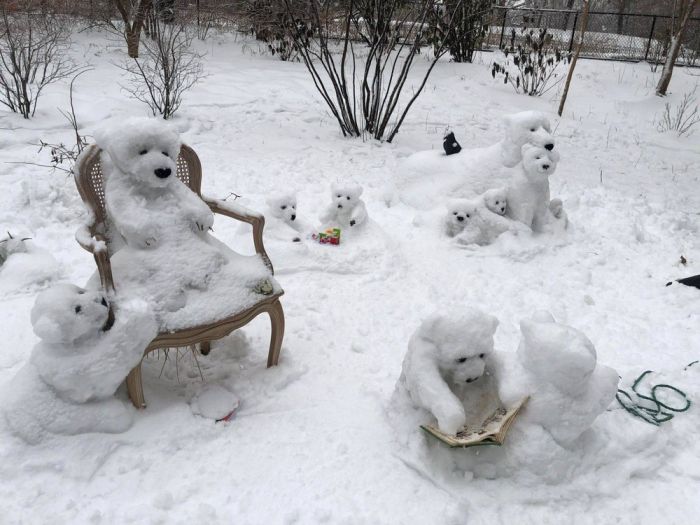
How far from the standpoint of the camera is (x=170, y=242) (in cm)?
237

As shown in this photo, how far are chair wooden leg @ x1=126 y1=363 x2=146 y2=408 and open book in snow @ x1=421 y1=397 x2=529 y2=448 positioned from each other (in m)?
1.24

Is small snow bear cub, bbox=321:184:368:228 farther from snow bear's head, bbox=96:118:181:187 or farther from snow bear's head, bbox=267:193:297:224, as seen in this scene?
snow bear's head, bbox=96:118:181:187

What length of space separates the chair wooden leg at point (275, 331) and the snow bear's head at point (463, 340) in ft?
2.63

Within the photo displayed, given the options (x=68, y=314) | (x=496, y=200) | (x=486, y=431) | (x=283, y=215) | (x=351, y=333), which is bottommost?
(x=351, y=333)

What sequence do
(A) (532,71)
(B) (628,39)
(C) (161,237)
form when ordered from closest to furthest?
(C) (161,237)
(A) (532,71)
(B) (628,39)

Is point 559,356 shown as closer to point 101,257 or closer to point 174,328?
point 174,328

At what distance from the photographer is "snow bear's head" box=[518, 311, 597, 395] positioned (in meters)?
1.94

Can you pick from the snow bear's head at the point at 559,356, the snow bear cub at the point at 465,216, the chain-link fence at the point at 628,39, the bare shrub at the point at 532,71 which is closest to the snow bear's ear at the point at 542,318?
the snow bear's head at the point at 559,356

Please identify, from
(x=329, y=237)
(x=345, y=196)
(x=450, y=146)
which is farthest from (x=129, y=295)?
(x=450, y=146)

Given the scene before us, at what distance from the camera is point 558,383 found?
6.59 ft

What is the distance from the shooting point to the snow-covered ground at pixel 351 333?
2.02 meters

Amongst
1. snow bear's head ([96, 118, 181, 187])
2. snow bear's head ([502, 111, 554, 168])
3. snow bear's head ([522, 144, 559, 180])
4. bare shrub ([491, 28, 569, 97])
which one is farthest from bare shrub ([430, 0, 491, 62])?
snow bear's head ([96, 118, 181, 187])

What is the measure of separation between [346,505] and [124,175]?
1720 millimetres

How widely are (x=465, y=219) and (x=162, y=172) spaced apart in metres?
2.44
